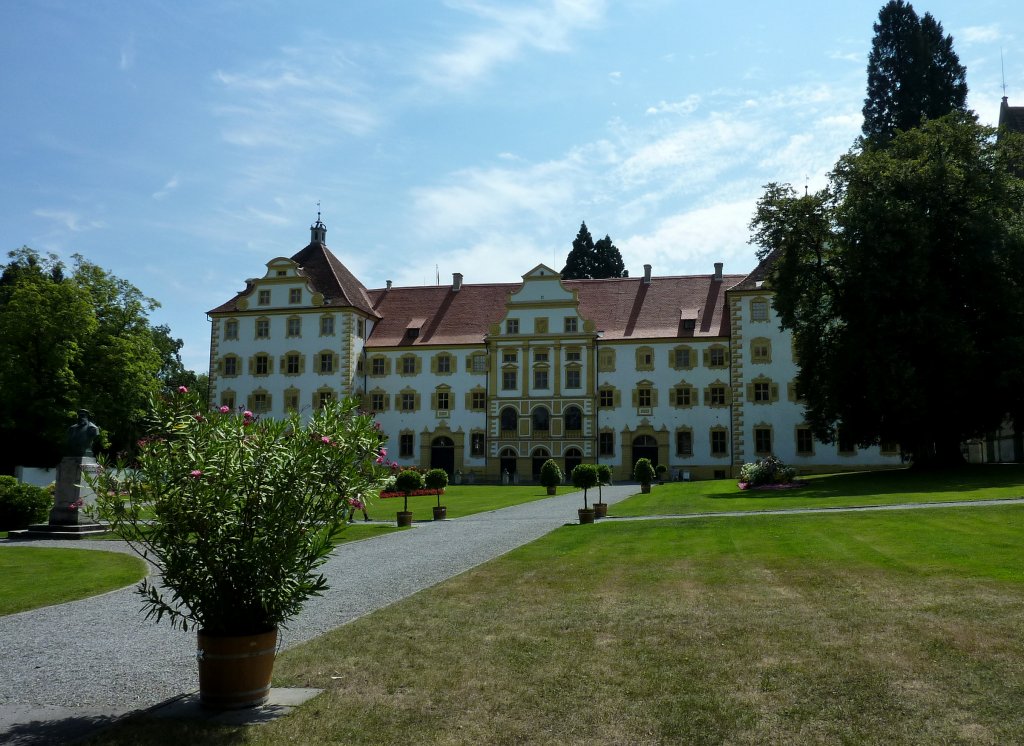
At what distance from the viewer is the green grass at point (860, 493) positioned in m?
Answer: 23.8

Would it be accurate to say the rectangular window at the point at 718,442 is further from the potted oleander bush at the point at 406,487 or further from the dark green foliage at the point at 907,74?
the potted oleander bush at the point at 406,487

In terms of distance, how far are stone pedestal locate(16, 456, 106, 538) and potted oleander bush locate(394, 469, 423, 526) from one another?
25.2 feet

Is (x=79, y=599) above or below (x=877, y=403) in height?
below

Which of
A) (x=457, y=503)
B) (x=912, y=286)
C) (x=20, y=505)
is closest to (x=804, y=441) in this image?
(x=912, y=286)

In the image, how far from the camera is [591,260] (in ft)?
251

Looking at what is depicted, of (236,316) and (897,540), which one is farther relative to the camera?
(236,316)

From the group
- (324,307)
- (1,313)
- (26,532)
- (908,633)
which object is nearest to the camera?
(908,633)

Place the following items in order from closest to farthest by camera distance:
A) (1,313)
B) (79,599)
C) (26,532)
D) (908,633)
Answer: (908,633), (79,599), (26,532), (1,313)

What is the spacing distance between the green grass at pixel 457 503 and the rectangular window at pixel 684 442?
12986 millimetres

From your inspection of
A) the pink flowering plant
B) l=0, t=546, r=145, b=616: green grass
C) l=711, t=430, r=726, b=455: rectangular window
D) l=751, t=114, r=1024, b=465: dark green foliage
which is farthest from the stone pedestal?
l=711, t=430, r=726, b=455: rectangular window

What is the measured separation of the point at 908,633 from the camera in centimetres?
830

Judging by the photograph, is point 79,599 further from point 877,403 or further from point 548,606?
point 877,403

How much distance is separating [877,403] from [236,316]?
43.0 metres

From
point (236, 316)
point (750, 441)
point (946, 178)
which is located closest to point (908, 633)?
point (946, 178)
